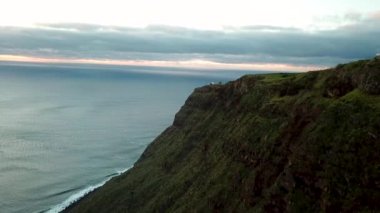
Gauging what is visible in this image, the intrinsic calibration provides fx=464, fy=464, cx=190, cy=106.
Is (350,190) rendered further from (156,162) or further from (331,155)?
(156,162)

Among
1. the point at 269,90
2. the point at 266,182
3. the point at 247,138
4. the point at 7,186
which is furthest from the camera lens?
the point at 7,186

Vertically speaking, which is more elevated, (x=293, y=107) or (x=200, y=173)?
(x=293, y=107)

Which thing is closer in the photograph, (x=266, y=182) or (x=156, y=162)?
(x=266, y=182)

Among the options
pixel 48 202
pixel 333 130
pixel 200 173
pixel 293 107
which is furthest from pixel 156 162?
pixel 333 130

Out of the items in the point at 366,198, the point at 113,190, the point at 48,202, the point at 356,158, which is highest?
the point at 356,158

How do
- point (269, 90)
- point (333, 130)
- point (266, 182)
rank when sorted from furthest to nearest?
point (269, 90) → point (266, 182) → point (333, 130)

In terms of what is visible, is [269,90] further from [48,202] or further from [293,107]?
[48,202]

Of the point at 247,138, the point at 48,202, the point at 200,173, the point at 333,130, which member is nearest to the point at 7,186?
the point at 48,202
